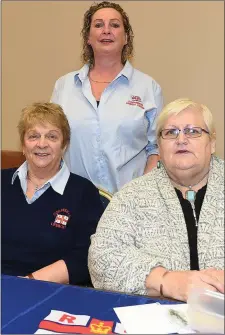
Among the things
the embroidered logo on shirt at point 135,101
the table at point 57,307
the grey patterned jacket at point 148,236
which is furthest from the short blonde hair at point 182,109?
the embroidered logo on shirt at point 135,101

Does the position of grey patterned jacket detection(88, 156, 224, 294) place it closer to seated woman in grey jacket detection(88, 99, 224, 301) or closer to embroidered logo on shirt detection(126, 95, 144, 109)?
seated woman in grey jacket detection(88, 99, 224, 301)

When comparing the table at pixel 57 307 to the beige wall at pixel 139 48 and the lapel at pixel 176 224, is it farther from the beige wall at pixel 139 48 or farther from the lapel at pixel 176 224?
the beige wall at pixel 139 48

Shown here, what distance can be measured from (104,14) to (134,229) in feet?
4.41

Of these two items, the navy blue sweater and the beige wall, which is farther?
the beige wall

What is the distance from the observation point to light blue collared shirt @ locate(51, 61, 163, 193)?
244cm

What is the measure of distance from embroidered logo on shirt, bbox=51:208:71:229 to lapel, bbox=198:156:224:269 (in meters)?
0.64

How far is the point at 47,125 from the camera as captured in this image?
6.82 feet

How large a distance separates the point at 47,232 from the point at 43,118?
0.52m

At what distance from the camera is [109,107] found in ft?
8.03

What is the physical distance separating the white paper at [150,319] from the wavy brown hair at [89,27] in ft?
5.42

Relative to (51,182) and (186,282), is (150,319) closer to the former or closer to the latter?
(186,282)

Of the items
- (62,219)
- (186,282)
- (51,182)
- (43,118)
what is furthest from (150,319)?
(43,118)

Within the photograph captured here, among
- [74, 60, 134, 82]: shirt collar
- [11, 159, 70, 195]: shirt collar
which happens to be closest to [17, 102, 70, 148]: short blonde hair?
[11, 159, 70, 195]: shirt collar

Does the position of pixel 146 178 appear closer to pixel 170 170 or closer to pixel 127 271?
pixel 170 170
